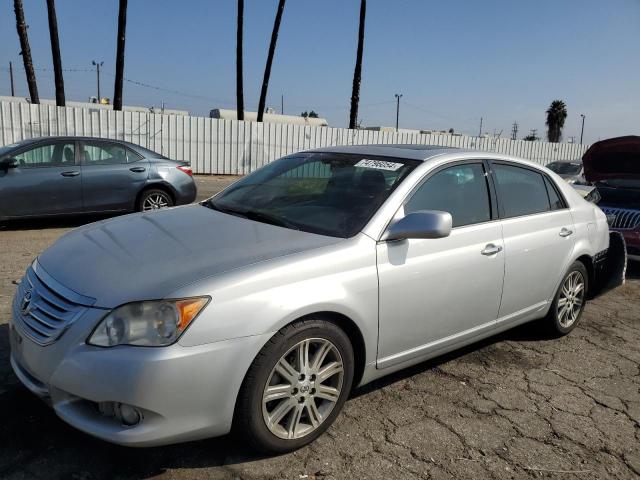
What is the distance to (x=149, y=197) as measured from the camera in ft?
29.2

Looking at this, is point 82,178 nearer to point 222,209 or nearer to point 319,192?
point 222,209

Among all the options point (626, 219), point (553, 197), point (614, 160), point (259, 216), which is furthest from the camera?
point (614, 160)

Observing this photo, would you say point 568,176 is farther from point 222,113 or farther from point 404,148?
point 222,113

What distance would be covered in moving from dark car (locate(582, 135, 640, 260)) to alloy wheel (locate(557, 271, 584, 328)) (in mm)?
2580

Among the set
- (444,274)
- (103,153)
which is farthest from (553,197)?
(103,153)

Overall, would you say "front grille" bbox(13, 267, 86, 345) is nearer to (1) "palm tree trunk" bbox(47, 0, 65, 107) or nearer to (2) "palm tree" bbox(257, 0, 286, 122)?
(1) "palm tree trunk" bbox(47, 0, 65, 107)

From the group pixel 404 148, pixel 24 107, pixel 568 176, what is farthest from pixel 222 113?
pixel 404 148

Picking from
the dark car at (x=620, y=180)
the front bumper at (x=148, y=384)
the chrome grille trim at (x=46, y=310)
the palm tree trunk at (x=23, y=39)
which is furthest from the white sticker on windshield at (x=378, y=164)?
the palm tree trunk at (x=23, y=39)

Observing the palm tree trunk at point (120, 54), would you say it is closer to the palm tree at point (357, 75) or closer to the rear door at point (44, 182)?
the palm tree at point (357, 75)

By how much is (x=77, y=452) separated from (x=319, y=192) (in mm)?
2027

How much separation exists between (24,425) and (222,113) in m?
36.1

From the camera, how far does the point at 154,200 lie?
354 inches

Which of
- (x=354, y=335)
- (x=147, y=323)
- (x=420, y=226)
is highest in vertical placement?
(x=420, y=226)

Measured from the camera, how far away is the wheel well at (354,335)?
275 cm
